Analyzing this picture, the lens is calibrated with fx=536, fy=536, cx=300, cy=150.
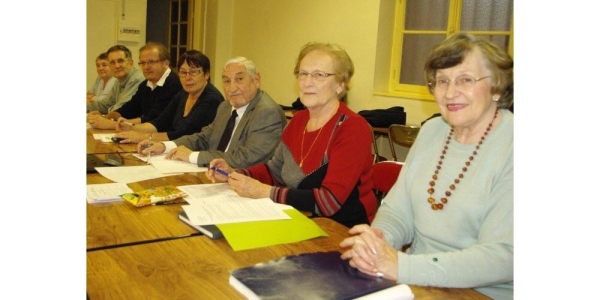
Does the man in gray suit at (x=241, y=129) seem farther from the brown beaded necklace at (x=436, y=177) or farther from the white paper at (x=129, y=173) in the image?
the brown beaded necklace at (x=436, y=177)

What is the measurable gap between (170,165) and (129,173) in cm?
28

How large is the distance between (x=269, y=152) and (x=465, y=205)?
1505 mm

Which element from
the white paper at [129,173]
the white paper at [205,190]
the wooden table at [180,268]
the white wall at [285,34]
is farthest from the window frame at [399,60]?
the wooden table at [180,268]

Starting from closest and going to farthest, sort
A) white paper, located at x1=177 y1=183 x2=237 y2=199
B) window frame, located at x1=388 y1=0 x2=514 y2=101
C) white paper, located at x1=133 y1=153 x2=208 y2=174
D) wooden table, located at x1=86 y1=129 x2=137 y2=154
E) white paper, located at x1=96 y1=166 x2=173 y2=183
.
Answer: white paper, located at x1=177 y1=183 x2=237 y2=199, white paper, located at x1=96 y1=166 x2=173 y2=183, white paper, located at x1=133 y1=153 x2=208 y2=174, wooden table, located at x1=86 y1=129 x2=137 y2=154, window frame, located at x1=388 y1=0 x2=514 y2=101

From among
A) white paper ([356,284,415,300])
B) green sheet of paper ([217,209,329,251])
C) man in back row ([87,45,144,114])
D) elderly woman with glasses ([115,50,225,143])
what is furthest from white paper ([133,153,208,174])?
man in back row ([87,45,144,114])

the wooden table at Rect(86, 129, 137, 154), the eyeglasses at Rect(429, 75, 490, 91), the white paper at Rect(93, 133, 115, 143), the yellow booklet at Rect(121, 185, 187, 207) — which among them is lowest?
the wooden table at Rect(86, 129, 137, 154)

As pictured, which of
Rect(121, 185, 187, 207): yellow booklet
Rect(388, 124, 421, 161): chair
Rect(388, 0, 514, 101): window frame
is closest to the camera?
Rect(121, 185, 187, 207): yellow booklet

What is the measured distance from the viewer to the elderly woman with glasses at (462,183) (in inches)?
51.8

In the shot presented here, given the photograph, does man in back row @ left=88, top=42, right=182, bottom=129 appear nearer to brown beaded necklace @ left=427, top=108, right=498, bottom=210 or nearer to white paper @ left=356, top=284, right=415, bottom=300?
brown beaded necklace @ left=427, top=108, right=498, bottom=210

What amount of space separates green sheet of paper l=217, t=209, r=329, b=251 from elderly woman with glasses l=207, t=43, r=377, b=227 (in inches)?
13.4

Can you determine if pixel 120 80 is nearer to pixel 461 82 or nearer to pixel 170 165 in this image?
pixel 170 165

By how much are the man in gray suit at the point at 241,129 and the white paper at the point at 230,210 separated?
882 millimetres

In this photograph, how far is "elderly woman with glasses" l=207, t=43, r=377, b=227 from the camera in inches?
79.4

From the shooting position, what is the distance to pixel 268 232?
1.55m
